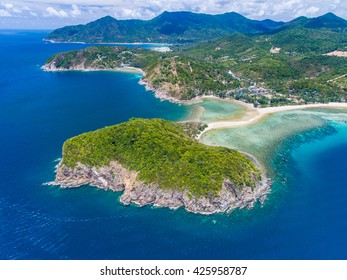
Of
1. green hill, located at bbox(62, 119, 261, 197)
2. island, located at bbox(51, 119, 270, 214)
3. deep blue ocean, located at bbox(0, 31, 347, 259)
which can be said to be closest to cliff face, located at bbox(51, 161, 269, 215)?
island, located at bbox(51, 119, 270, 214)

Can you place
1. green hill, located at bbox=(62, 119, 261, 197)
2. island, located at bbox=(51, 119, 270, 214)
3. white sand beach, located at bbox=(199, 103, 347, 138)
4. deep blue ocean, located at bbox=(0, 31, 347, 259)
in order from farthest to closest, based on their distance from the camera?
white sand beach, located at bbox=(199, 103, 347, 138)
green hill, located at bbox=(62, 119, 261, 197)
island, located at bbox=(51, 119, 270, 214)
deep blue ocean, located at bbox=(0, 31, 347, 259)

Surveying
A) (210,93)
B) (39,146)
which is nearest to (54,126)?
(39,146)

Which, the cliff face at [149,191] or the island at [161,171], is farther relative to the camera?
the island at [161,171]

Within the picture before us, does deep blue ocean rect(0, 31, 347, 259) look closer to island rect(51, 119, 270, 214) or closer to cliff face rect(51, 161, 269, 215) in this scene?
cliff face rect(51, 161, 269, 215)

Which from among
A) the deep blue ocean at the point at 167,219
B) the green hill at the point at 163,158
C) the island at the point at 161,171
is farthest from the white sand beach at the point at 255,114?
the island at the point at 161,171

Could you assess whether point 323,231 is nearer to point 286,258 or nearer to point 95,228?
point 286,258

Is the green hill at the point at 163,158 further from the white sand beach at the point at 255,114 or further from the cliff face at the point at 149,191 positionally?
the white sand beach at the point at 255,114

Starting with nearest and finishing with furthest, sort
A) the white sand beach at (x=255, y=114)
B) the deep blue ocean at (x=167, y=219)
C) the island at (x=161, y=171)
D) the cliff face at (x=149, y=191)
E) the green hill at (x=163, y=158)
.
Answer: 1. the deep blue ocean at (x=167, y=219)
2. the cliff face at (x=149, y=191)
3. the island at (x=161, y=171)
4. the green hill at (x=163, y=158)
5. the white sand beach at (x=255, y=114)

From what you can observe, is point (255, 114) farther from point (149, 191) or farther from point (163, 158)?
point (149, 191)
